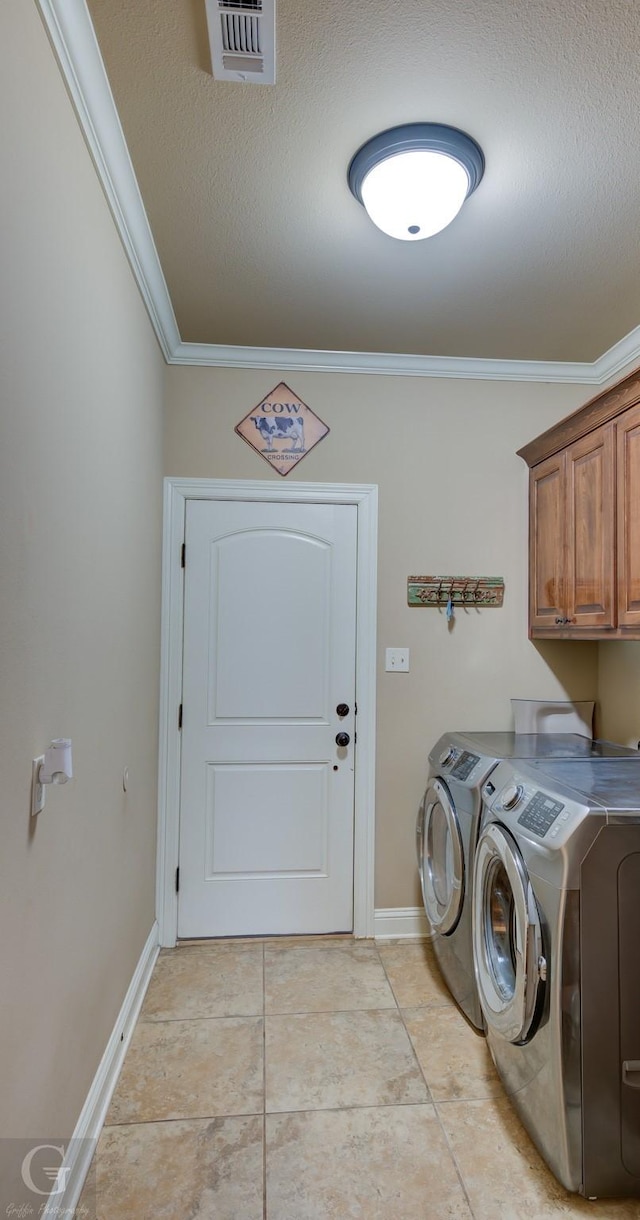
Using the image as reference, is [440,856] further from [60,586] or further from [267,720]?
[60,586]

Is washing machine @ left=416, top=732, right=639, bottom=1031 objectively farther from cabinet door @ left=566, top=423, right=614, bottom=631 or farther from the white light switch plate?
cabinet door @ left=566, top=423, right=614, bottom=631

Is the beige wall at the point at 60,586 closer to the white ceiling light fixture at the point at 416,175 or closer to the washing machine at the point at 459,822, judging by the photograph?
the white ceiling light fixture at the point at 416,175

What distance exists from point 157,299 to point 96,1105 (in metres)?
2.56

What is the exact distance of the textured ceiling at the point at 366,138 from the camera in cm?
133

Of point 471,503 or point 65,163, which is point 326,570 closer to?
point 471,503

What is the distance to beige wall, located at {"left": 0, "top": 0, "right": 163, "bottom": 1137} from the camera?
1090mm

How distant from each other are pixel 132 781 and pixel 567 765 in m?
1.51

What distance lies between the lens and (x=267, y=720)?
279 cm

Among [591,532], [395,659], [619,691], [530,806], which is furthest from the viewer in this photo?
[395,659]

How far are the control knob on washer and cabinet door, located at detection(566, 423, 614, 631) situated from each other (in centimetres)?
74

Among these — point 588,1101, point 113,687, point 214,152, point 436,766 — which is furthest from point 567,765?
point 214,152

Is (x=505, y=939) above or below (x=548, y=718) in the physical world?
below

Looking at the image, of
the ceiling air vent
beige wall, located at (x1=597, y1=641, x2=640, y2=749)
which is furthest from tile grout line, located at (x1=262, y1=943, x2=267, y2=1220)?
the ceiling air vent

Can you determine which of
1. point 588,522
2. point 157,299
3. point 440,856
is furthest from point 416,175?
point 440,856
